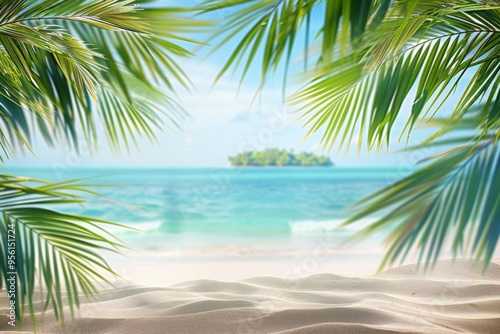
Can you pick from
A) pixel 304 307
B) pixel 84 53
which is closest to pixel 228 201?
pixel 304 307

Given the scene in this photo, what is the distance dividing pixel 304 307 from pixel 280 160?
8.18m

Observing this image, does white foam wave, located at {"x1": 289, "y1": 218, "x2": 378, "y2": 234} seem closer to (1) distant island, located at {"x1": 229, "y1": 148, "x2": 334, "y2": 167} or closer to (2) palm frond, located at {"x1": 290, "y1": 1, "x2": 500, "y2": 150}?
(1) distant island, located at {"x1": 229, "y1": 148, "x2": 334, "y2": 167}

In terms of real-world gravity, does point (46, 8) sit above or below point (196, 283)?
above

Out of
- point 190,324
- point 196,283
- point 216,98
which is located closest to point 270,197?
point 216,98

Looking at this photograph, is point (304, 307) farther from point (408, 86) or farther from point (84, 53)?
point (84, 53)

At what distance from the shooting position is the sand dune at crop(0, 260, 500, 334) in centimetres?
138

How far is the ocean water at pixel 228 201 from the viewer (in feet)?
18.5

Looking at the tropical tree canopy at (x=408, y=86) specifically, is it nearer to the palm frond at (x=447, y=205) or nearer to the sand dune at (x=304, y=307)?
the palm frond at (x=447, y=205)

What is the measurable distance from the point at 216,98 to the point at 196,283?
7.56 meters

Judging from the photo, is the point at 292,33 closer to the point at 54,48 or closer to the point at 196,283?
the point at 54,48

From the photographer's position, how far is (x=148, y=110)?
4.23 feet

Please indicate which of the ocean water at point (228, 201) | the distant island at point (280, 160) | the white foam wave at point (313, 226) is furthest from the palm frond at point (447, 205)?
the distant island at point (280, 160)

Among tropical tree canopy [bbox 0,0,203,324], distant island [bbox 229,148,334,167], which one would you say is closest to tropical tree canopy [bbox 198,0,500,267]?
tropical tree canopy [bbox 0,0,203,324]

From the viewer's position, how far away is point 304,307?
1.56m
